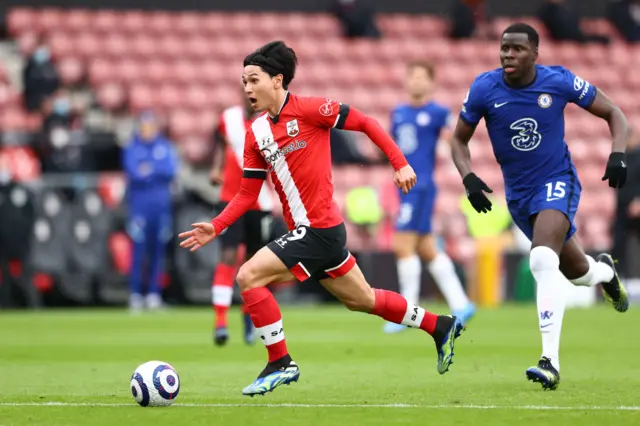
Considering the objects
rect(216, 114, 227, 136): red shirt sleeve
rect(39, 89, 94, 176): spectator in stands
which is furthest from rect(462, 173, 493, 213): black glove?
rect(39, 89, 94, 176): spectator in stands

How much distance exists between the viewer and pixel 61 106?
65.8ft

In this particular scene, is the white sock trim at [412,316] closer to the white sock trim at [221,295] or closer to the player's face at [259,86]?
the player's face at [259,86]

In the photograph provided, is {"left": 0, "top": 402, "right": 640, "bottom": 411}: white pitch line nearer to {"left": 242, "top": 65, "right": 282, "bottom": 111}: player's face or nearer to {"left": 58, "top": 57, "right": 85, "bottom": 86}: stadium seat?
{"left": 242, "top": 65, "right": 282, "bottom": 111}: player's face

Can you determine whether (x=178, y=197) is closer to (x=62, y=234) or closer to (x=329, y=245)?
(x=62, y=234)

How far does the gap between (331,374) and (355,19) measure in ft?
56.4

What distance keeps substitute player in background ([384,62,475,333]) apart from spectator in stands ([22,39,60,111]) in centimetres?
958

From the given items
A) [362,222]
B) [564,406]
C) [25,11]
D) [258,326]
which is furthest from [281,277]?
[25,11]

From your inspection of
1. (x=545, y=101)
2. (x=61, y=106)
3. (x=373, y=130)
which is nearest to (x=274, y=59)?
(x=373, y=130)

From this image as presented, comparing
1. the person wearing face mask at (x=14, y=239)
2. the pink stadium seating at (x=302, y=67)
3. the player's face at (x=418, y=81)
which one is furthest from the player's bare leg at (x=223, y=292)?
the pink stadium seating at (x=302, y=67)

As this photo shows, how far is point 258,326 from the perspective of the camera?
720cm

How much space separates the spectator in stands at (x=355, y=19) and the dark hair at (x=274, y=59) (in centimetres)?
1785

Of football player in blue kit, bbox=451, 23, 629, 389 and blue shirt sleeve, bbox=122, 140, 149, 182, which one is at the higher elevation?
football player in blue kit, bbox=451, 23, 629, 389

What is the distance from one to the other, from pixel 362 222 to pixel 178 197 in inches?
115

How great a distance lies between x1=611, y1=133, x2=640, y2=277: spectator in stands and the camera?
1811 centimetres
